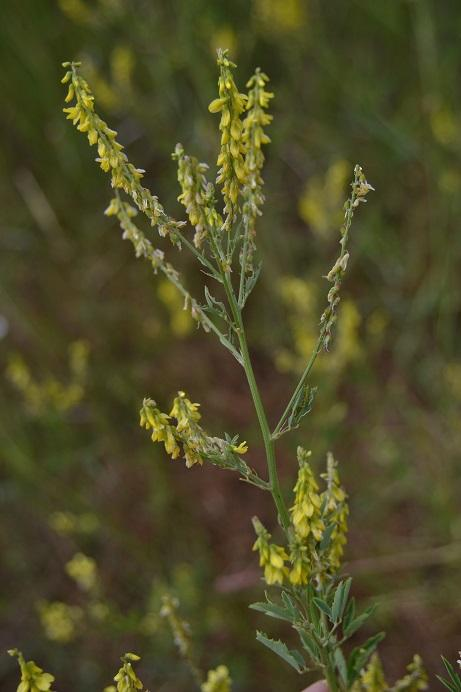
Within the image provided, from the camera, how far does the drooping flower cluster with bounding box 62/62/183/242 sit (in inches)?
42.9

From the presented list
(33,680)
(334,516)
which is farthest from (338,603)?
(33,680)

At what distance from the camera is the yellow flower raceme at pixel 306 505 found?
44.0 inches

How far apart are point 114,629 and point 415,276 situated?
75.7 inches

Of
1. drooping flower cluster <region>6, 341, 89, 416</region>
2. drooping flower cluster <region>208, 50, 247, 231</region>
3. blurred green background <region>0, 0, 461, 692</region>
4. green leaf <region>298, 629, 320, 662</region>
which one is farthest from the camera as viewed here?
drooping flower cluster <region>6, 341, 89, 416</region>

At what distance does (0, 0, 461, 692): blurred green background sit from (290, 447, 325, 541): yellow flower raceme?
1115 millimetres

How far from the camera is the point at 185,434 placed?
1.16m

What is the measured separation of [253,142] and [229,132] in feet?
0.13

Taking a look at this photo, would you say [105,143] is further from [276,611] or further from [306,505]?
[276,611]

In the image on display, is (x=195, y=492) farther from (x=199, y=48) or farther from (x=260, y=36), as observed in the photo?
(x=260, y=36)

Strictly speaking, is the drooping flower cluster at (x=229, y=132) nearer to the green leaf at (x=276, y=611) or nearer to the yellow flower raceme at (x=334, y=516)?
the yellow flower raceme at (x=334, y=516)

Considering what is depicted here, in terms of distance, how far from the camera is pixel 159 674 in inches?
104

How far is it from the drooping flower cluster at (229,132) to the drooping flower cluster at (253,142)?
0.01 metres

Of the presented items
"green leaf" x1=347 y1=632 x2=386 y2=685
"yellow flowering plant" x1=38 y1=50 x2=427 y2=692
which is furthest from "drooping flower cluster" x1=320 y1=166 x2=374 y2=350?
"green leaf" x1=347 y1=632 x2=386 y2=685

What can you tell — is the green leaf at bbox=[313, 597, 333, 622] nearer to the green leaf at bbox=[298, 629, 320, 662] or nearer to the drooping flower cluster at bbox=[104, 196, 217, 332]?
the green leaf at bbox=[298, 629, 320, 662]
